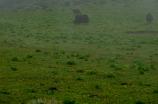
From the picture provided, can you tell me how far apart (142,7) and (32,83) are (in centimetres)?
6881

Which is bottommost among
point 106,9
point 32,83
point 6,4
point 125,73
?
point 125,73

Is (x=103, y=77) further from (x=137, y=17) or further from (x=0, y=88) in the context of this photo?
(x=137, y=17)

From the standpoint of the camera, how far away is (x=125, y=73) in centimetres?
1501

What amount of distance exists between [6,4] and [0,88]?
94.0 metres

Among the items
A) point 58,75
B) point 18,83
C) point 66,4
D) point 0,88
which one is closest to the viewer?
point 0,88

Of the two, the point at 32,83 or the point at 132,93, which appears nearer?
the point at 132,93

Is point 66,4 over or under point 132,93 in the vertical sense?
over

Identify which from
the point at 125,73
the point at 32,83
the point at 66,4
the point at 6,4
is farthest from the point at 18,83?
the point at 6,4

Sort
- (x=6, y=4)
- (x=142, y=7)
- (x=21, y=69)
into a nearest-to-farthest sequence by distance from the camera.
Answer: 1. (x=21, y=69)
2. (x=142, y=7)
3. (x=6, y=4)

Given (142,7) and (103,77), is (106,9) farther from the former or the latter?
(103,77)

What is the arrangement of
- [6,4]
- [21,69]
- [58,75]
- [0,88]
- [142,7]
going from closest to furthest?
[0,88] → [58,75] → [21,69] → [142,7] → [6,4]

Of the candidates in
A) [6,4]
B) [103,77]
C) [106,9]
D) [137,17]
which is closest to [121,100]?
[103,77]

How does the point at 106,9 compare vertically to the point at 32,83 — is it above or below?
above

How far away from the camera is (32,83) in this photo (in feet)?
37.4
